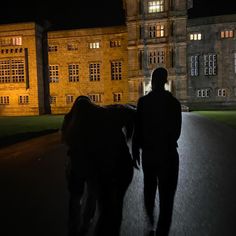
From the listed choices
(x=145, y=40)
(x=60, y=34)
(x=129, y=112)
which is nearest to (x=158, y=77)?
(x=129, y=112)

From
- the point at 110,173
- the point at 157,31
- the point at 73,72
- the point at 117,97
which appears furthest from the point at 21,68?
the point at 110,173

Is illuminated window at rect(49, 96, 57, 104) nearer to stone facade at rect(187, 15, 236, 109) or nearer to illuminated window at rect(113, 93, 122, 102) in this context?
illuminated window at rect(113, 93, 122, 102)

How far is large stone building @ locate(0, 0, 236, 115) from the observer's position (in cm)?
3884

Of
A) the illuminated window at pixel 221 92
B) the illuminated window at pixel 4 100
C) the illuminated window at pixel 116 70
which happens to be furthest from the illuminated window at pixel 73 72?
the illuminated window at pixel 221 92

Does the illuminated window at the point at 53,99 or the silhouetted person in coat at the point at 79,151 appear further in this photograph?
the illuminated window at the point at 53,99

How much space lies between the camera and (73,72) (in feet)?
153

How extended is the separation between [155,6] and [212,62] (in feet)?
40.8

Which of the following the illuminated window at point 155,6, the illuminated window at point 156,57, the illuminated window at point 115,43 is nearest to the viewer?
the illuminated window at point 155,6

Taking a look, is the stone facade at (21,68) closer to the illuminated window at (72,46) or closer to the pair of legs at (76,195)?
the illuminated window at (72,46)

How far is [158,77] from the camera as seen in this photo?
4.14 metres

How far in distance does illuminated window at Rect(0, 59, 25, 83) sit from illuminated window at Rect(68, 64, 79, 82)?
7.14 metres

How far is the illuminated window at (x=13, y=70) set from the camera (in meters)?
43.2

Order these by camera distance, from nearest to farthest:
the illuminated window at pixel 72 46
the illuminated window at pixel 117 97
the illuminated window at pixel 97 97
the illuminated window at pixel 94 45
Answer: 1. the illuminated window at pixel 117 97
2. the illuminated window at pixel 94 45
3. the illuminated window at pixel 97 97
4. the illuminated window at pixel 72 46

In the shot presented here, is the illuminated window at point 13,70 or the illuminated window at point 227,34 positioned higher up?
the illuminated window at point 227,34
